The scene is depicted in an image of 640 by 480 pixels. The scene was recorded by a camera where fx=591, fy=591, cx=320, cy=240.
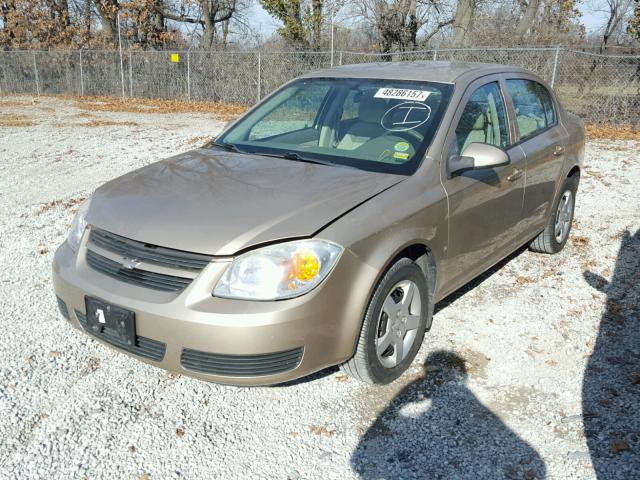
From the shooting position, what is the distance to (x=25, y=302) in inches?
168

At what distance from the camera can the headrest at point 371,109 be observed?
12.7 feet

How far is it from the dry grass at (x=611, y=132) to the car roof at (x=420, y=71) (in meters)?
8.95

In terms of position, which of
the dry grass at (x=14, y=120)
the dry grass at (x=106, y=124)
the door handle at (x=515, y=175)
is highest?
the door handle at (x=515, y=175)

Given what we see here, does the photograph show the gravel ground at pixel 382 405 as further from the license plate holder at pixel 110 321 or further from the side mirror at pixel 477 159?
the side mirror at pixel 477 159

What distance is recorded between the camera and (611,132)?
12.9 metres

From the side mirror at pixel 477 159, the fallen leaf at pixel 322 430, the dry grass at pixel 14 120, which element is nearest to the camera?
the fallen leaf at pixel 322 430

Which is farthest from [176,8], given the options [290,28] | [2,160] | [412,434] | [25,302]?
[412,434]

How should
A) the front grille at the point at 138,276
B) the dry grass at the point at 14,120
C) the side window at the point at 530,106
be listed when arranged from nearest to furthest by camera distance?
the front grille at the point at 138,276
the side window at the point at 530,106
the dry grass at the point at 14,120

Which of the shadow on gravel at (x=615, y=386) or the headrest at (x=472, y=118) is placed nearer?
the shadow on gravel at (x=615, y=386)

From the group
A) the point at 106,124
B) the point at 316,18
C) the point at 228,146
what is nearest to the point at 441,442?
the point at 228,146

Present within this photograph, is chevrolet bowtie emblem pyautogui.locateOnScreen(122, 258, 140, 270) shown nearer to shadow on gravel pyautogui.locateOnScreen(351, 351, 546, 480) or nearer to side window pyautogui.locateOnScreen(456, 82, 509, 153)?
shadow on gravel pyautogui.locateOnScreen(351, 351, 546, 480)


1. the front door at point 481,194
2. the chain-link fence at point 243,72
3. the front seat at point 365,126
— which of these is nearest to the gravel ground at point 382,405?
the front door at point 481,194

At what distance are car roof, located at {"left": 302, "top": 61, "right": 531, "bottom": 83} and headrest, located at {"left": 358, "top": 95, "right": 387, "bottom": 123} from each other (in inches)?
9.4

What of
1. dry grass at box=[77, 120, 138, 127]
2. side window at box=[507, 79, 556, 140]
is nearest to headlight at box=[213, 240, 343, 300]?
side window at box=[507, 79, 556, 140]
